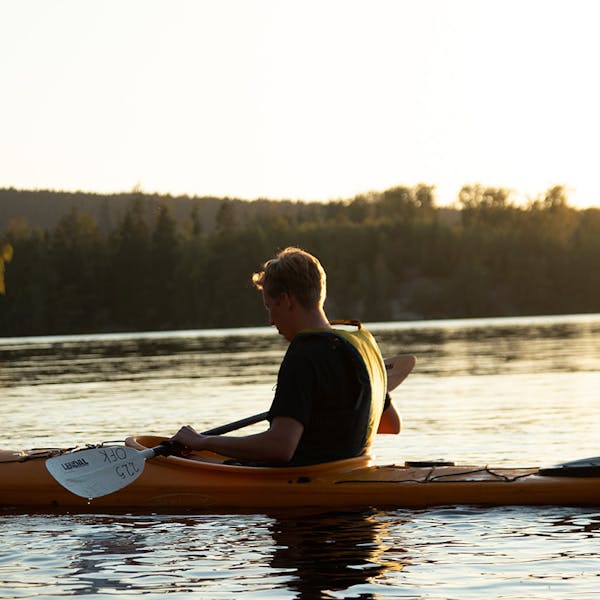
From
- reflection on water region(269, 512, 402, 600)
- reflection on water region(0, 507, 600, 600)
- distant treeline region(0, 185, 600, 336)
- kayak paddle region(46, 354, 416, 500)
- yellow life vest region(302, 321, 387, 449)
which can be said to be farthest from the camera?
distant treeline region(0, 185, 600, 336)

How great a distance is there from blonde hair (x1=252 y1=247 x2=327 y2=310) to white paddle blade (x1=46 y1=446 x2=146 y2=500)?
6.40 feet

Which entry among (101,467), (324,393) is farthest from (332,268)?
(324,393)

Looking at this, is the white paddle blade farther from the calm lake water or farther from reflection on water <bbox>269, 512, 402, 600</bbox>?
reflection on water <bbox>269, 512, 402, 600</bbox>

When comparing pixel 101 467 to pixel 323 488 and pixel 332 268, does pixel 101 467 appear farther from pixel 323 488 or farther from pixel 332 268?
pixel 332 268

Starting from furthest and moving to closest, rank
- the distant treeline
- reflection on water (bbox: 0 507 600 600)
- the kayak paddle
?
the distant treeline
the kayak paddle
reflection on water (bbox: 0 507 600 600)

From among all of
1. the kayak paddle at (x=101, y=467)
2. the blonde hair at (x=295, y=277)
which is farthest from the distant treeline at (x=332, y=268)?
the blonde hair at (x=295, y=277)

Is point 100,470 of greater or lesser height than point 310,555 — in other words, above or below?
above

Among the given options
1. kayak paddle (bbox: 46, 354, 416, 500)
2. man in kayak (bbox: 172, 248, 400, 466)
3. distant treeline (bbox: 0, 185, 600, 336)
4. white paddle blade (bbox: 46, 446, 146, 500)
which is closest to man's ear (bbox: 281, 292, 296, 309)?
man in kayak (bbox: 172, 248, 400, 466)

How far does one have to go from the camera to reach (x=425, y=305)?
4122 inches

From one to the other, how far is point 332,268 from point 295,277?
4297 inches

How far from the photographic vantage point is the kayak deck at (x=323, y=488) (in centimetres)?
884

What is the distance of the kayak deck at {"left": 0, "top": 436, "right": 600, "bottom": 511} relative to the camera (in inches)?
348

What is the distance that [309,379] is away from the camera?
796 centimetres

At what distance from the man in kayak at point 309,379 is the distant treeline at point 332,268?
91.7 m
